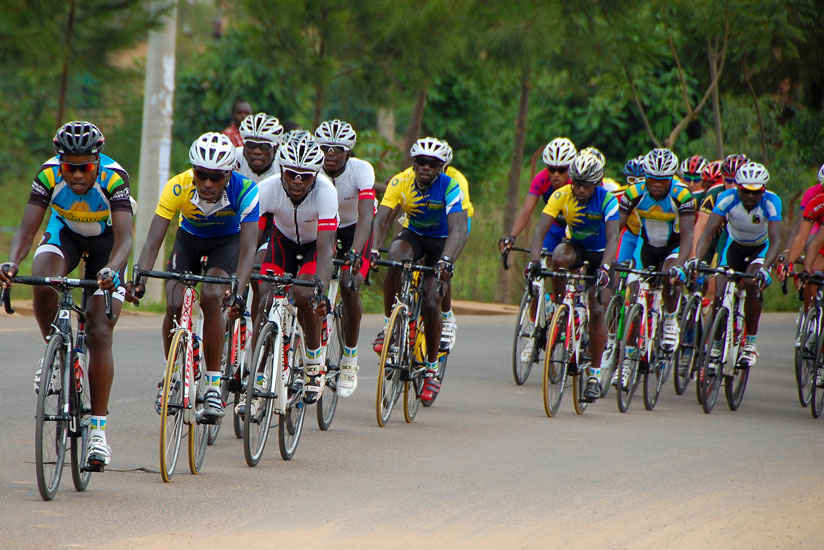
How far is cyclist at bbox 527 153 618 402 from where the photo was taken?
11.2m

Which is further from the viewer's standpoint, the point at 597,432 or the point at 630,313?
the point at 630,313

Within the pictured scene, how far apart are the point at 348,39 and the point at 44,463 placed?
12.3m

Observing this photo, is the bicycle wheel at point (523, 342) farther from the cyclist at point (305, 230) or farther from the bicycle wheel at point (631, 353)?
the cyclist at point (305, 230)

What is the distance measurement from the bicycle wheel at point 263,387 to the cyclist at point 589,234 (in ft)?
11.3

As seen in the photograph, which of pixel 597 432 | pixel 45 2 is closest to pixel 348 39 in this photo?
pixel 45 2

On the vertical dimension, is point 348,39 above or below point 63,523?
above

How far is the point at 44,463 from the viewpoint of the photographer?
6996 millimetres

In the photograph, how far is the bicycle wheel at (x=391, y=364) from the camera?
9914 millimetres

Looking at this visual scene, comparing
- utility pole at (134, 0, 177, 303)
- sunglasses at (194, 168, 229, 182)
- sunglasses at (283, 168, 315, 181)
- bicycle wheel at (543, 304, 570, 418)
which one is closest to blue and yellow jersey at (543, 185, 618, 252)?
bicycle wheel at (543, 304, 570, 418)

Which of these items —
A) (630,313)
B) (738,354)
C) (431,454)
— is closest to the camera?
(431,454)

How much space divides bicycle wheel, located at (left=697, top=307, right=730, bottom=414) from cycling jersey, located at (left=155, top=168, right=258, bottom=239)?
511 cm

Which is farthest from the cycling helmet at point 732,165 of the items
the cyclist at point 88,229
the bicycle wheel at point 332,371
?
the cyclist at point 88,229

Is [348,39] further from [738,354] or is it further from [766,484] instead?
[766,484]

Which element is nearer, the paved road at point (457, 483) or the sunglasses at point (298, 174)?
the paved road at point (457, 483)
